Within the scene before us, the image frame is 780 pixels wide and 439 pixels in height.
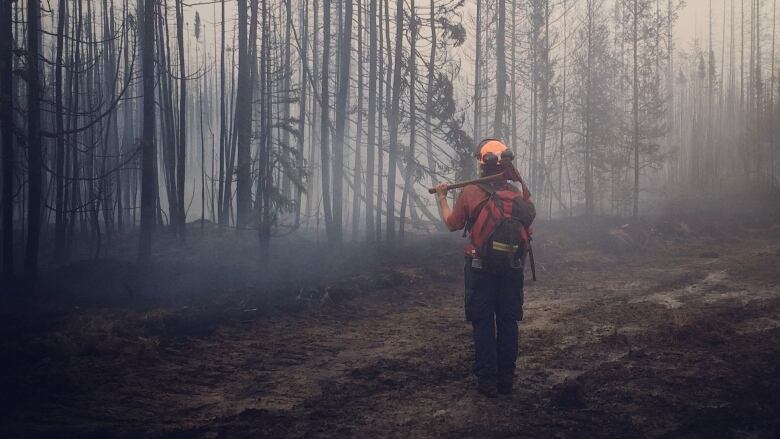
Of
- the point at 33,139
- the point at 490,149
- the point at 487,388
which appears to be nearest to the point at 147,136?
the point at 33,139

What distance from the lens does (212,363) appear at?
6035 millimetres

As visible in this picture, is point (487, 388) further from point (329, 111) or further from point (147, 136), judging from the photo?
point (329, 111)

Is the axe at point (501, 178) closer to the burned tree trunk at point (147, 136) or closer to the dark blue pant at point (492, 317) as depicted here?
the dark blue pant at point (492, 317)

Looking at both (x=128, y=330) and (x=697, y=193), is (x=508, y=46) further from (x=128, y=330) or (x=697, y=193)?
(x=128, y=330)

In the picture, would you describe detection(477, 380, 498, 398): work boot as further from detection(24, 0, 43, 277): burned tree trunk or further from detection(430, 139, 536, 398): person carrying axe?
detection(24, 0, 43, 277): burned tree trunk

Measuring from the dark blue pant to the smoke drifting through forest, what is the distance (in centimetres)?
913

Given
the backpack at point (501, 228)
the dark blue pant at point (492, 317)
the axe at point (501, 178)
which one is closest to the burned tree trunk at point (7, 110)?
the axe at point (501, 178)

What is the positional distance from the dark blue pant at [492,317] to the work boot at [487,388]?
0.09ft

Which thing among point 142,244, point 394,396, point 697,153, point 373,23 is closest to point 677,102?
point 697,153

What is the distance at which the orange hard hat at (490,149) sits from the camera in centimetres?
523

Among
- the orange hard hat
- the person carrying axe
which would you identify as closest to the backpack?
the person carrying axe

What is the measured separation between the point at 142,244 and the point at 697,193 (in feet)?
120

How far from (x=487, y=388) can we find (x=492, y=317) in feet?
2.18

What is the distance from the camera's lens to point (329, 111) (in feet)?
90.8
